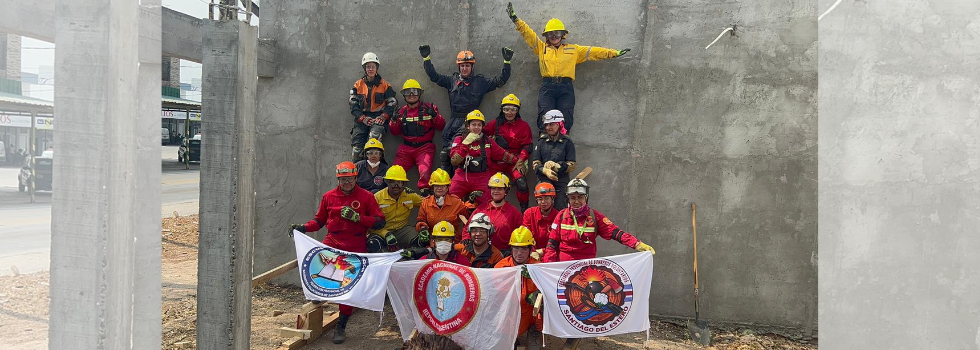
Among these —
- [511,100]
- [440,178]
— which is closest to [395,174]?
[440,178]

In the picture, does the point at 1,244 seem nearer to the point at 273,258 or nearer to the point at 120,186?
the point at 273,258

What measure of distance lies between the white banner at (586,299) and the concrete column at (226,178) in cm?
289

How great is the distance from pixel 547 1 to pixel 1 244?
10.6 metres

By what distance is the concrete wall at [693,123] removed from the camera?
8.36 metres

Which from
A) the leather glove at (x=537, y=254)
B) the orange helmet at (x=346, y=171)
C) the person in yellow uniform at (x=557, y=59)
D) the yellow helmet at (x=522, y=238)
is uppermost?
the person in yellow uniform at (x=557, y=59)

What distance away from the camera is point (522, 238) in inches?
271

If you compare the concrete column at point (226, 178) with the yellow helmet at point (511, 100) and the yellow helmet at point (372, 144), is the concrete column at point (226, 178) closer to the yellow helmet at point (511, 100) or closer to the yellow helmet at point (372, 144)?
the yellow helmet at point (372, 144)

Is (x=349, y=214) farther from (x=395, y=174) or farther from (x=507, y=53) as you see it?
(x=507, y=53)

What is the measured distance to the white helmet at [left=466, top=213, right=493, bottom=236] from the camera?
23.6 ft

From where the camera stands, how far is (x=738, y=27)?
838 cm

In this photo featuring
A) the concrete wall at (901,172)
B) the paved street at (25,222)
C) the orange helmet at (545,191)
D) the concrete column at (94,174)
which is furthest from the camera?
the orange helmet at (545,191)

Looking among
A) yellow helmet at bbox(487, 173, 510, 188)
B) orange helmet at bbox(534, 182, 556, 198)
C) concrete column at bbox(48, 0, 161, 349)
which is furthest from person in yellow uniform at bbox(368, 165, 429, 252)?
concrete column at bbox(48, 0, 161, 349)

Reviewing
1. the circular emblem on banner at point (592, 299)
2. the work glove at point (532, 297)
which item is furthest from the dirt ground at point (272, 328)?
the circular emblem on banner at point (592, 299)

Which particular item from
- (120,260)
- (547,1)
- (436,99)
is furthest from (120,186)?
(547,1)
